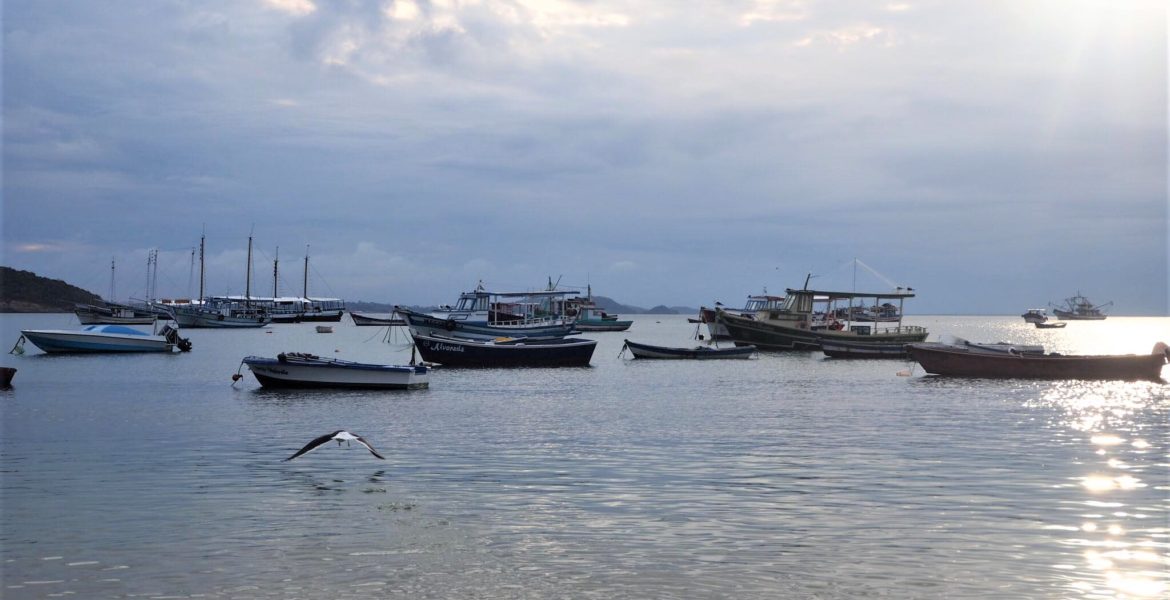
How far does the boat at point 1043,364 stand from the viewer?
174ft

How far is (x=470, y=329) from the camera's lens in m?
81.4

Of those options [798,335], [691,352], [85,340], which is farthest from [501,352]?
[798,335]

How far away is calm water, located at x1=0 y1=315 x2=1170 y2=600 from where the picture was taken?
1392cm

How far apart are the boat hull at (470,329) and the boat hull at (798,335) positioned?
14.1 meters

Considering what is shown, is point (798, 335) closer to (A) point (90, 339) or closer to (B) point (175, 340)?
(B) point (175, 340)

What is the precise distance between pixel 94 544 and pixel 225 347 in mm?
83220

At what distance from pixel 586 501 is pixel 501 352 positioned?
1661 inches

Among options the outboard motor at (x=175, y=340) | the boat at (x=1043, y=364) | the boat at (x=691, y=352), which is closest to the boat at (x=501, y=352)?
the boat at (x=691, y=352)

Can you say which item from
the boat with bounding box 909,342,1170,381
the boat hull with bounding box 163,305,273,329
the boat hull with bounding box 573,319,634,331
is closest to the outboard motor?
the boat with bounding box 909,342,1170,381

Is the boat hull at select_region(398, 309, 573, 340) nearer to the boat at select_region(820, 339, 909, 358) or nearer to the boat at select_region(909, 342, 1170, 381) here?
the boat at select_region(820, 339, 909, 358)

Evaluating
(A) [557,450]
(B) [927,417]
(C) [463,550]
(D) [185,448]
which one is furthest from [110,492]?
(B) [927,417]

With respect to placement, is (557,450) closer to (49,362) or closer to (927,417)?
(927,417)

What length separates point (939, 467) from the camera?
23359 mm

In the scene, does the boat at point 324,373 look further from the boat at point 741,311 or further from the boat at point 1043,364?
the boat at point 741,311
